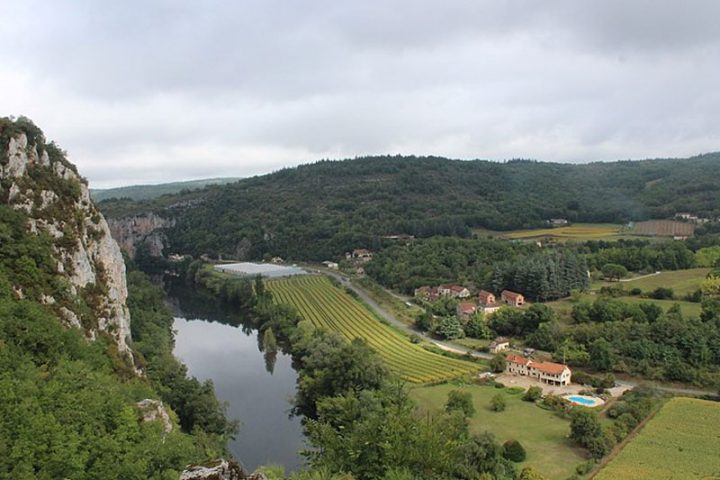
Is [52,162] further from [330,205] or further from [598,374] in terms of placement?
[330,205]

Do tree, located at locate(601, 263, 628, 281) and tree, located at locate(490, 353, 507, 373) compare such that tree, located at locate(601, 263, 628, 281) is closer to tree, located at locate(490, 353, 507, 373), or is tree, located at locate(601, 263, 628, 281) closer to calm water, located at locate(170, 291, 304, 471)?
tree, located at locate(490, 353, 507, 373)

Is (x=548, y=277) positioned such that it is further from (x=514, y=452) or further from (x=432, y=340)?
(x=514, y=452)

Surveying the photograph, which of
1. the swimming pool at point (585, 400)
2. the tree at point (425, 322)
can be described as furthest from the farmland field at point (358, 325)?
the swimming pool at point (585, 400)

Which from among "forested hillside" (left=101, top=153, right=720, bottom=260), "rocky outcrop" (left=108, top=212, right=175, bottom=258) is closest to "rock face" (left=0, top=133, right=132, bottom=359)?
"forested hillside" (left=101, top=153, right=720, bottom=260)

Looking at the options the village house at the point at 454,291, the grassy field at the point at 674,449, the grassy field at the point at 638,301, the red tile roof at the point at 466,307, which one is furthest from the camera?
the village house at the point at 454,291

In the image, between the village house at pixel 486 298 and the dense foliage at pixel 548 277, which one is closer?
the village house at pixel 486 298

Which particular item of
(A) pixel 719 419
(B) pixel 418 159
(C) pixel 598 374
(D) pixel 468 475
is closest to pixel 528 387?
(C) pixel 598 374

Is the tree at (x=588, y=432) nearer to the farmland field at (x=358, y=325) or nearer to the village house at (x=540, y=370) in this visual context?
the village house at (x=540, y=370)
